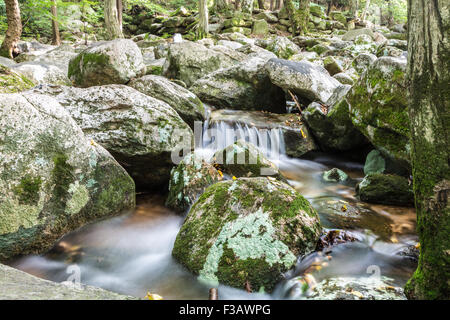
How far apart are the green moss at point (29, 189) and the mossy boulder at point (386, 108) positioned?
484cm

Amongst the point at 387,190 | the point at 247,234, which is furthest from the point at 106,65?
the point at 387,190

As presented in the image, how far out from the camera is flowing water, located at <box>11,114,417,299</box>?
114 inches

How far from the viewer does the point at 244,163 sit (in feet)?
15.3

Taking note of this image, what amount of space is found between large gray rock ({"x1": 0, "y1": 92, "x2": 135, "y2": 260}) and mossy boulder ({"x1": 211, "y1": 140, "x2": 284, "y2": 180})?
1854mm

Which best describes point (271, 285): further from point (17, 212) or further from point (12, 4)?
point (12, 4)

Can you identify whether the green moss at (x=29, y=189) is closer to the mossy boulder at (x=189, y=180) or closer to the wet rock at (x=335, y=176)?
the mossy boulder at (x=189, y=180)

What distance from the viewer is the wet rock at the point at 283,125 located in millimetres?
6922

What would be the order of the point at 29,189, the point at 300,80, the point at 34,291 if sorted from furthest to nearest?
the point at 300,80 < the point at 29,189 < the point at 34,291

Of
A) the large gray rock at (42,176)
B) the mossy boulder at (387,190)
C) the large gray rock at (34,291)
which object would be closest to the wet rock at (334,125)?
the mossy boulder at (387,190)

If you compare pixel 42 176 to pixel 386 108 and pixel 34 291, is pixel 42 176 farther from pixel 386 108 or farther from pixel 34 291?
pixel 386 108

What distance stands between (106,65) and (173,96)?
6.50 ft

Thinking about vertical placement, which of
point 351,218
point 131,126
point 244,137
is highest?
point 131,126

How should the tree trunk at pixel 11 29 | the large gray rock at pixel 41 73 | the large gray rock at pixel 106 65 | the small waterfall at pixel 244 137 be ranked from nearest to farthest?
the large gray rock at pixel 41 73 → the small waterfall at pixel 244 137 → the large gray rock at pixel 106 65 → the tree trunk at pixel 11 29

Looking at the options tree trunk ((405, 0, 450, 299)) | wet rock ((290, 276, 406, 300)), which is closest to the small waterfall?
wet rock ((290, 276, 406, 300))
